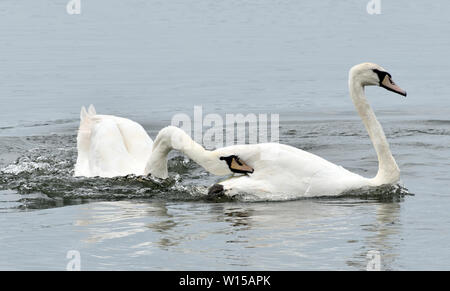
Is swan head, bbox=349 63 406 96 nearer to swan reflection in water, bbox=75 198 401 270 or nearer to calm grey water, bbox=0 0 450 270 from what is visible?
calm grey water, bbox=0 0 450 270

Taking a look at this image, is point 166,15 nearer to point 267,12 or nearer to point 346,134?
point 267,12

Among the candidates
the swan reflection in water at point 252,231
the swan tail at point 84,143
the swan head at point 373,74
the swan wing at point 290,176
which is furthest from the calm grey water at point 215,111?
the swan head at point 373,74

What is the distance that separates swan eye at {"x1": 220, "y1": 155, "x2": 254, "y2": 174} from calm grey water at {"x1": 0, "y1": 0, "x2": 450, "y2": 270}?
1.26 feet

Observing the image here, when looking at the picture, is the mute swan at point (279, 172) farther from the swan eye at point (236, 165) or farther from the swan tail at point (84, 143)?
the swan tail at point (84, 143)

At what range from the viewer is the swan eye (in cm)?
1022

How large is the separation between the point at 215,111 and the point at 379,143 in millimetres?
6925

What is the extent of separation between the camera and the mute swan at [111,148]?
12000 mm

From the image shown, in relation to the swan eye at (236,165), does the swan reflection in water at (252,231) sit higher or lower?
lower

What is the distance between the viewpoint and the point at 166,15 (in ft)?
105

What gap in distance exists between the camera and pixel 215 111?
17.3 metres

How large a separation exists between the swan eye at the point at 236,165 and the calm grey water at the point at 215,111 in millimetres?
385

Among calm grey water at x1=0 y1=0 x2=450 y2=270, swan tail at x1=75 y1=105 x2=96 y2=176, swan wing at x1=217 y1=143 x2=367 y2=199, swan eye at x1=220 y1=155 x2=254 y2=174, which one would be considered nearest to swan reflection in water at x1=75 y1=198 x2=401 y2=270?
calm grey water at x1=0 y1=0 x2=450 y2=270

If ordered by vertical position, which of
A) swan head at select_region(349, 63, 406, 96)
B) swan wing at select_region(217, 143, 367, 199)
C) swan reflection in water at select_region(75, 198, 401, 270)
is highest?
swan head at select_region(349, 63, 406, 96)

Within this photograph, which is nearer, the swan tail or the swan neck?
the swan neck
